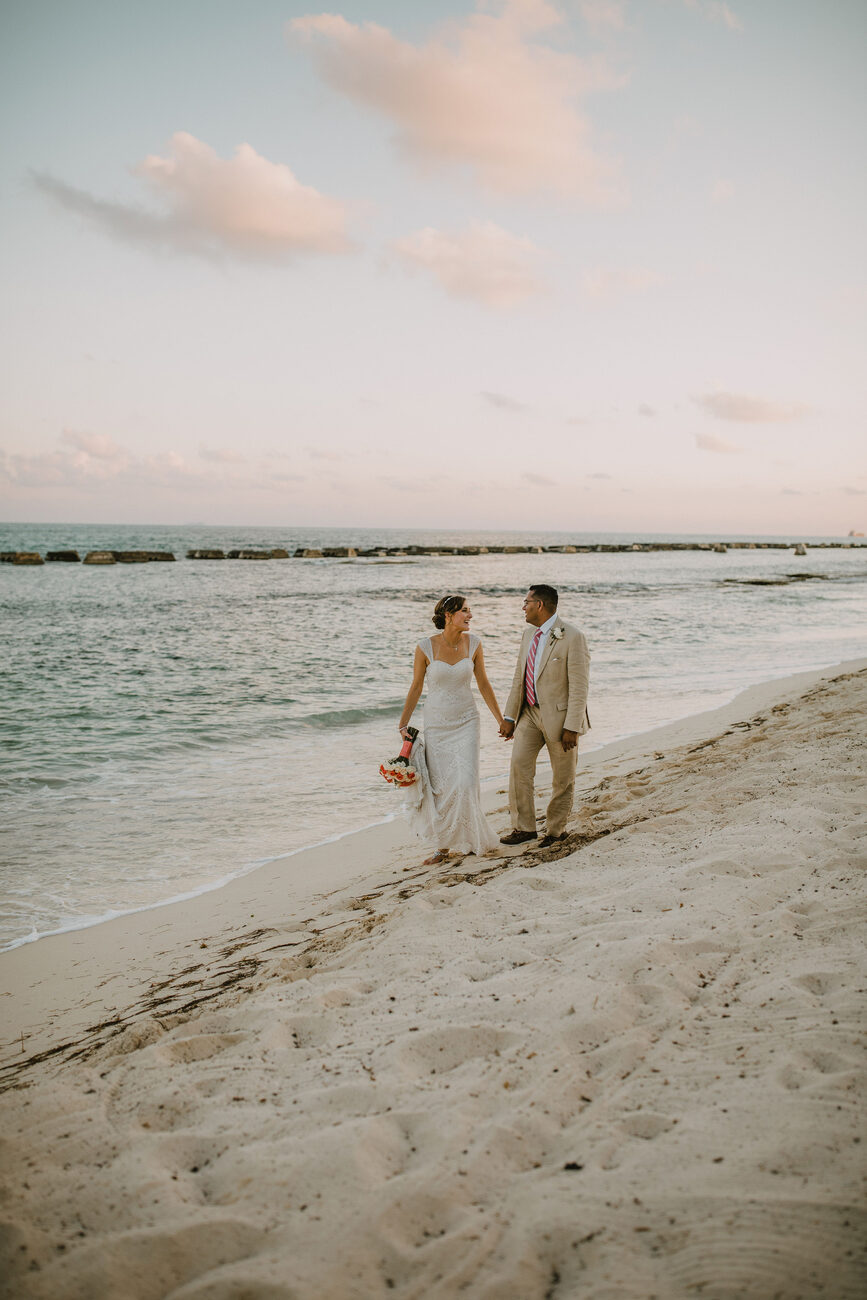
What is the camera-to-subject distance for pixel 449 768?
5691mm

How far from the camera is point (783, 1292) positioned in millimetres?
1720

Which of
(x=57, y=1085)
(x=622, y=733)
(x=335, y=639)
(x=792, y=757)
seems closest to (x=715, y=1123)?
(x=57, y=1085)

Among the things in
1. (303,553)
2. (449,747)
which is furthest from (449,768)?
(303,553)

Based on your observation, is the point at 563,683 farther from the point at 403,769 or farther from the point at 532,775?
the point at 403,769

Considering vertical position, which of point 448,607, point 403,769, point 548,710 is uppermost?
point 448,607

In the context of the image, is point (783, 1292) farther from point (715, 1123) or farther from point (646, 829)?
point (646, 829)

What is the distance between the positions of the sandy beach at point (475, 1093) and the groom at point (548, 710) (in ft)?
2.98

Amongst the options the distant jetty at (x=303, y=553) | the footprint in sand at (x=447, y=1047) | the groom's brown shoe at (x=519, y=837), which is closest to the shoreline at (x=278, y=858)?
the groom's brown shoe at (x=519, y=837)

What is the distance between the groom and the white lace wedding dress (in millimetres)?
330

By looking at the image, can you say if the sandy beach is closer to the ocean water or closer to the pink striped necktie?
the pink striped necktie

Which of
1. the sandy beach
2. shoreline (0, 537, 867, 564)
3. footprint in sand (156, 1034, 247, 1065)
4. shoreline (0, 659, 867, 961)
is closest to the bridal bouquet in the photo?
the sandy beach

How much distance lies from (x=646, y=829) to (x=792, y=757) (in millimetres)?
2087

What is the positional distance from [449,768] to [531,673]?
3.29 ft

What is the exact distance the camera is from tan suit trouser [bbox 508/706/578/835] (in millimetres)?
5629
